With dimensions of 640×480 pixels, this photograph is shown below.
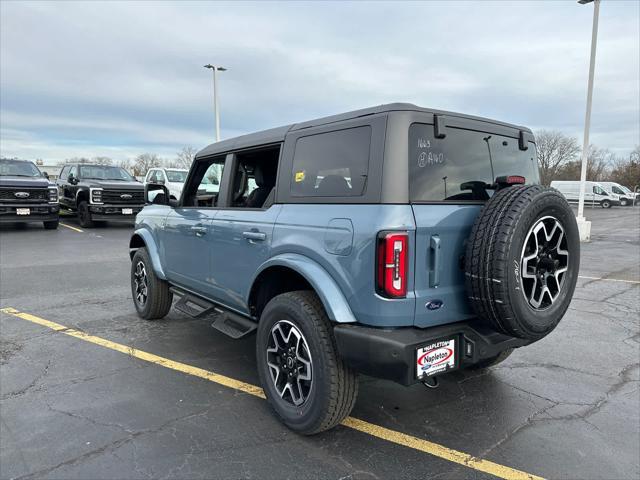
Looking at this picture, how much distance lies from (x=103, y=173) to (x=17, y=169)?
254cm

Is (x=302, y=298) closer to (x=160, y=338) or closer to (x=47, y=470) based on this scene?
(x=47, y=470)

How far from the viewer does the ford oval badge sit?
258 centimetres

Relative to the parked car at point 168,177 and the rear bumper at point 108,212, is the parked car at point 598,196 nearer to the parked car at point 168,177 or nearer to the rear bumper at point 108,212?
the parked car at point 168,177

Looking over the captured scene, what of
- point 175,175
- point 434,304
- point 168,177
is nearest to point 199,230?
point 434,304

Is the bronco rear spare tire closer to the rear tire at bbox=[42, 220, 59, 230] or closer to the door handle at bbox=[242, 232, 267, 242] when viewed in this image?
the door handle at bbox=[242, 232, 267, 242]

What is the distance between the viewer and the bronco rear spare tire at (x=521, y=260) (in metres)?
2.46

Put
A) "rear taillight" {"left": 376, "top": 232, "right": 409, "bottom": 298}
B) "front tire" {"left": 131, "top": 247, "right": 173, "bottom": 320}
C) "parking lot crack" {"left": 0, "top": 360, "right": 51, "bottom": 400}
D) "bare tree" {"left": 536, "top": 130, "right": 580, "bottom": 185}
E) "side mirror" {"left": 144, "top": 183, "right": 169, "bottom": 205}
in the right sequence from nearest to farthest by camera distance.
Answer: "rear taillight" {"left": 376, "top": 232, "right": 409, "bottom": 298}
"parking lot crack" {"left": 0, "top": 360, "right": 51, "bottom": 400}
"side mirror" {"left": 144, "top": 183, "right": 169, "bottom": 205}
"front tire" {"left": 131, "top": 247, "right": 173, "bottom": 320}
"bare tree" {"left": 536, "top": 130, "right": 580, "bottom": 185}

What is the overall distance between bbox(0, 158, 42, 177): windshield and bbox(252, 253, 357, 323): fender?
48.6 ft

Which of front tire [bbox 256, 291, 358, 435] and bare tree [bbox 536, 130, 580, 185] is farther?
bare tree [bbox 536, 130, 580, 185]

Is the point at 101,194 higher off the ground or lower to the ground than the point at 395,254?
higher

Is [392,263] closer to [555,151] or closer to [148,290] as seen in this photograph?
[148,290]

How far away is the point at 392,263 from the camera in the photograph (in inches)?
95.4

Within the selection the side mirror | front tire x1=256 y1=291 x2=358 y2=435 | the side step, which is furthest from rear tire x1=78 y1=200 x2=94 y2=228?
front tire x1=256 y1=291 x2=358 y2=435

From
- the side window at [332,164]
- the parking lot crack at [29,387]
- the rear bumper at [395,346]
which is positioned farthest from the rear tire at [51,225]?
the rear bumper at [395,346]
